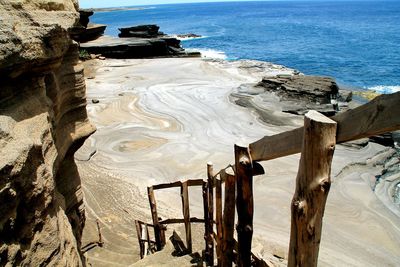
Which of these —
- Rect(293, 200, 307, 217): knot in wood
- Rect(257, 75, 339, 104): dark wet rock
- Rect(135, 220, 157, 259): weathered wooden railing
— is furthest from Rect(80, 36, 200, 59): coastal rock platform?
Rect(293, 200, 307, 217): knot in wood

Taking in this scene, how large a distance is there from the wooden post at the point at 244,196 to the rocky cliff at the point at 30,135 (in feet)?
6.77

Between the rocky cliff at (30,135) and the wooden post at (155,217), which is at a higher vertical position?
the rocky cliff at (30,135)

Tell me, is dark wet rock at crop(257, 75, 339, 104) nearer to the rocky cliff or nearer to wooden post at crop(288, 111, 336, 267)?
the rocky cliff

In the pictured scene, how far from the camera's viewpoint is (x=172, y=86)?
24953mm

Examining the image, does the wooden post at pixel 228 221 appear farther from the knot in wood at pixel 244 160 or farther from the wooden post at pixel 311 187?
the wooden post at pixel 311 187

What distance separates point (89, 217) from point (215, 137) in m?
7.74

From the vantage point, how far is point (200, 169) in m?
14.0

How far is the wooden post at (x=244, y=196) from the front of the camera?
3.98 metres

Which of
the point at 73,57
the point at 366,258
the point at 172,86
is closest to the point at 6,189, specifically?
the point at 73,57

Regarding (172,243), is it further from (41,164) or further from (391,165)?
(391,165)

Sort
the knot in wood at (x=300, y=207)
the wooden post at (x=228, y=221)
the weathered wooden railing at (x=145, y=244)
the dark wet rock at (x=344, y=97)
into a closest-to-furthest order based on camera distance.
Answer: the knot in wood at (x=300, y=207) → the wooden post at (x=228, y=221) → the weathered wooden railing at (x=145, y=244) → the dark wet rock at (x=344, y=97)

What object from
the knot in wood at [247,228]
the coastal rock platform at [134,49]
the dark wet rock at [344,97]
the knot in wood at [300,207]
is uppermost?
the knot in wood at [300,207]

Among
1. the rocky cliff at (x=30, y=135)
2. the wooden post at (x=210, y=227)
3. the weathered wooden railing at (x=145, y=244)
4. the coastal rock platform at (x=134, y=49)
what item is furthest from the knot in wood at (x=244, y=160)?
the coastal rock platform at (x=134, y=49)

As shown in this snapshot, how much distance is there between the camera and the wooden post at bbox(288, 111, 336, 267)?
9.58 ft
